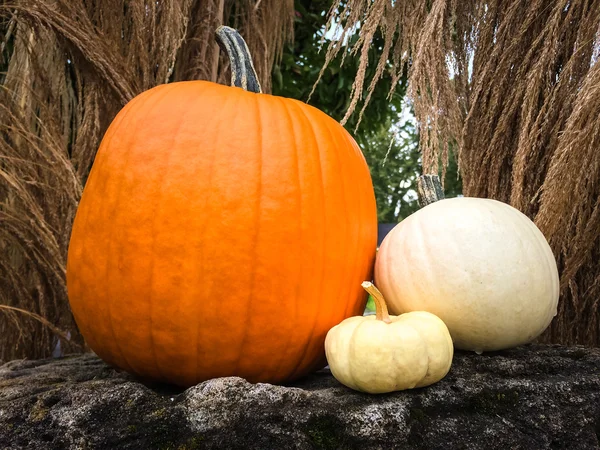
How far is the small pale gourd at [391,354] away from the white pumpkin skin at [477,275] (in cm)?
11

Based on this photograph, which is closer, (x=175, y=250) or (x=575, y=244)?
(x=175, y=250)

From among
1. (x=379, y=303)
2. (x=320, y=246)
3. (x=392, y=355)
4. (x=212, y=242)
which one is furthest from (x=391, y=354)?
(x=212, y=242)

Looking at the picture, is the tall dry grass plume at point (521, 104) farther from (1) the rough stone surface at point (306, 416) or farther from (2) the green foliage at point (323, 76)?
(2) the green foliage at point (323, 76)

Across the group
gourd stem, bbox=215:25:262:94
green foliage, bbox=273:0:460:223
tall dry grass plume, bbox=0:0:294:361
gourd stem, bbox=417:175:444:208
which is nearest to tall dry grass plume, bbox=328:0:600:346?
gourd stem, bbox=417:175:444:208

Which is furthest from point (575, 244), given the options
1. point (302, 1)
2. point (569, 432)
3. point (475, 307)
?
point (302, 1)

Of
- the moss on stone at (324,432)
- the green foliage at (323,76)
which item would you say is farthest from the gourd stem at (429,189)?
the green foliage at (323,76)

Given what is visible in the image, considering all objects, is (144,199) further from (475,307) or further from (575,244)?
(575,244)

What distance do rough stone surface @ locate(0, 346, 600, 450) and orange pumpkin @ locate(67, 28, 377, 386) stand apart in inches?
5.5

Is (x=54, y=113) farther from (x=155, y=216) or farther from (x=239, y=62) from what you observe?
(x=155, y=216)

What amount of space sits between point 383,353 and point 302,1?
371 centimetres

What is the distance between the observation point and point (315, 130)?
1.12 meters

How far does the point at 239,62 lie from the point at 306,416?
2.74 ft

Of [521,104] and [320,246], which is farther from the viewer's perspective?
[521,104]

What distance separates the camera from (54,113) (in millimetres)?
1766
